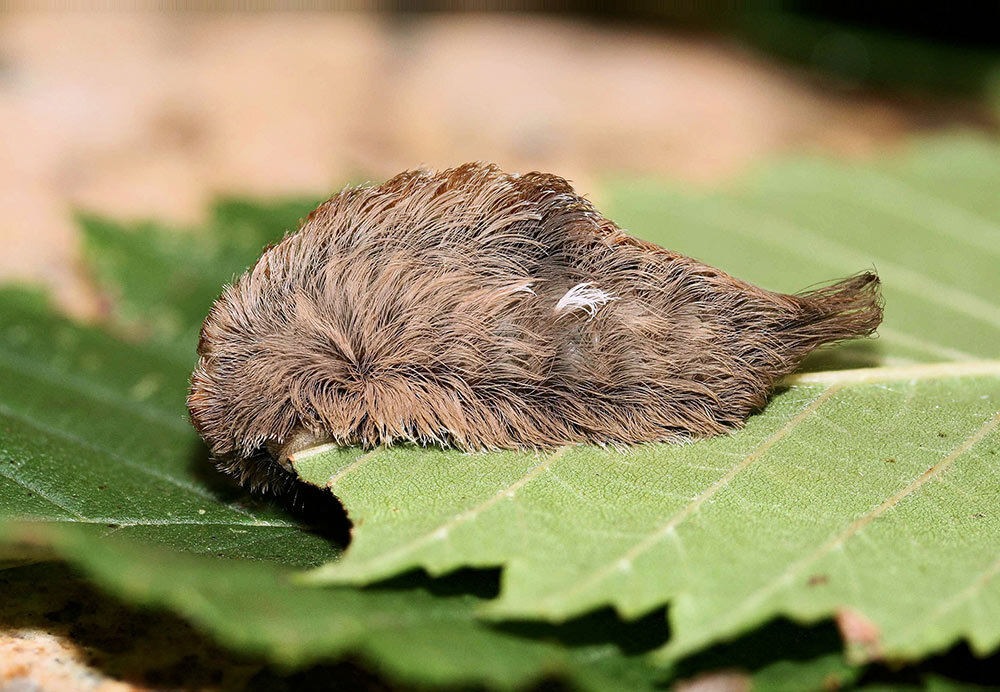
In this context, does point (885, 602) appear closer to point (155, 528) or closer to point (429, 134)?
point (155, 528)

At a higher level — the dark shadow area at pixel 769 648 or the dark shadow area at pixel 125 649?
the dark shadow area at pixel 769 648

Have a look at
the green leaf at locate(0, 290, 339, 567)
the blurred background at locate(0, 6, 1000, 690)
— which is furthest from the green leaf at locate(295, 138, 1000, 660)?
the blurred background at locate(0, 6, 1000, 690)

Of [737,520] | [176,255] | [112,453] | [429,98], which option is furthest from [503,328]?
[429,98]

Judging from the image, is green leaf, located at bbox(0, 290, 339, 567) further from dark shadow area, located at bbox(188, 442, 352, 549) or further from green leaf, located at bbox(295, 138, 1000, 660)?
green leaf, located at bbox(295, 138, 1000, 660)

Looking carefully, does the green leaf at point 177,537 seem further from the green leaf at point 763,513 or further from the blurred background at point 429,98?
the blurred background at point 429,98

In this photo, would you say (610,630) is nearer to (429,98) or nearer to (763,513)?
(763,513)

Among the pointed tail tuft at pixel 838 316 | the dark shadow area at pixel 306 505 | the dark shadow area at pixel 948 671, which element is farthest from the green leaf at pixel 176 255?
the dark shadow area at pixel 948 671
